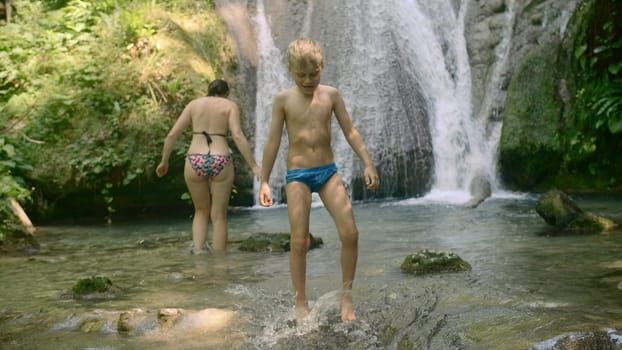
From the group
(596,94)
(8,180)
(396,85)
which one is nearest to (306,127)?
(8,180)

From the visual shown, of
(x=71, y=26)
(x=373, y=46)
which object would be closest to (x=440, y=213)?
(x=373, y=46)

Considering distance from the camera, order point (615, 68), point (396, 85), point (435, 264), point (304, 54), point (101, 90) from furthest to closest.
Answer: point (396, 85), point (101, 90), point (615, 68), point (435, 264), point (304, 54)

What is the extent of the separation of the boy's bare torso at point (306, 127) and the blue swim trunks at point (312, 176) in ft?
0.09

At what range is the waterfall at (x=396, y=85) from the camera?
46.9 ft

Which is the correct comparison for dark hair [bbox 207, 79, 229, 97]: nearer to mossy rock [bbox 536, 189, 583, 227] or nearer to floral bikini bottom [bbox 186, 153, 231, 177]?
floral bikini bottom [bbox 186, 153, 231, 177]

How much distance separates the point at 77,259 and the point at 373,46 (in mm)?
9017

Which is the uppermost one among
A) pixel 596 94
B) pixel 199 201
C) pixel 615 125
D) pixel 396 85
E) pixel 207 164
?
pixel 396 85

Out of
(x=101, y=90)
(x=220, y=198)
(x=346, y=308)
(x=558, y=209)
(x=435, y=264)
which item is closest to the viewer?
(x=346, y=308)

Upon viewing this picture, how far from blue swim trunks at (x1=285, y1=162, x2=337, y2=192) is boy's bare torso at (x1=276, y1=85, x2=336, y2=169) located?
1.1 inches

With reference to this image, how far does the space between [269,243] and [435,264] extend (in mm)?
2414

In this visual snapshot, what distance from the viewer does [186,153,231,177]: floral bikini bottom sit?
802 centimetres

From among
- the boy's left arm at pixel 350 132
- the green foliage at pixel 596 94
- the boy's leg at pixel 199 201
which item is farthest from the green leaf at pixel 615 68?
the boy's left arm at pixel 350 132

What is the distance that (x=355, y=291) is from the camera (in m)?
5.83

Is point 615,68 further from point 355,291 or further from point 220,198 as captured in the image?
point 355,291
